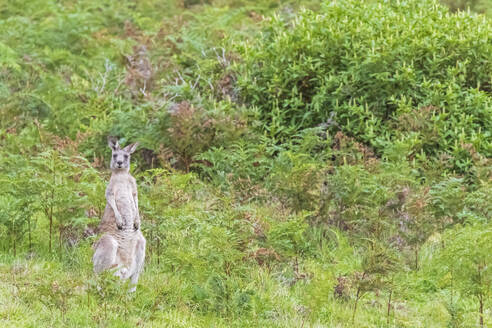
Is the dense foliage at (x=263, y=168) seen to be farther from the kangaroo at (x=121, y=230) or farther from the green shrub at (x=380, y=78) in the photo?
the kangaroo at (x=121, y=230)

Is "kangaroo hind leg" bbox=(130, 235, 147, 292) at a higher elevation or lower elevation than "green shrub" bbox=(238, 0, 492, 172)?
lower

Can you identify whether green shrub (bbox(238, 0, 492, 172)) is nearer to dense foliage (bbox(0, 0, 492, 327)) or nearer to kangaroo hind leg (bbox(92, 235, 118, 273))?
dense foliage (bbox(0, 0, 492, 327))


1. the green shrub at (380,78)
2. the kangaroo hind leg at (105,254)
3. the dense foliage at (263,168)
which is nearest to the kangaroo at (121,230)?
the kangaroo hind leg at (105,254)

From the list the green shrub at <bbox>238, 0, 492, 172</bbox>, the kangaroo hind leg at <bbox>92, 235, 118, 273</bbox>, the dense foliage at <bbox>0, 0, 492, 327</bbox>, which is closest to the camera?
the kangaroo hind leg at <bbox>92, 235, 118, 273</bbox>

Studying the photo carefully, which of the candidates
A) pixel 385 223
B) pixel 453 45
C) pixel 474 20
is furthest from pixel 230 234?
pixel 474 20

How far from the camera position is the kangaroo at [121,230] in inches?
249

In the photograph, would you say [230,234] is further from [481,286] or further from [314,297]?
[481,286]

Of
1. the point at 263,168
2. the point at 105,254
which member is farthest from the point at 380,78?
the point at 105,254

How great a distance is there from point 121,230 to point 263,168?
3577 mm

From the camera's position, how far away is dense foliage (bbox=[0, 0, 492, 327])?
6418 mm

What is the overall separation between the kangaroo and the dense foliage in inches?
9.8

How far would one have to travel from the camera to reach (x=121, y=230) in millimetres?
6492

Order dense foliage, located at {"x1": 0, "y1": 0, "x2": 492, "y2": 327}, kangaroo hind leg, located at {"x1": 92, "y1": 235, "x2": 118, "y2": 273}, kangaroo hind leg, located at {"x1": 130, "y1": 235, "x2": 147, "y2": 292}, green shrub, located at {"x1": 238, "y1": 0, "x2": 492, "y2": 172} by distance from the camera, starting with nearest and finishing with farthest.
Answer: kangaroo hind leg, located at {"x1": 92, "y1": 235, "x2": 118, "y2": 273} < dense foliage, located at {"x1": 0, "y1": 0, "x2": 492, "y2": 327} < kangaroo hind leg, located at {"x1": 130, "y1": 235, "x2": 147, "y2": 292} < green shrub, located at {"x1": 238, "y1": 0, "x2": 492, "y2": 172}

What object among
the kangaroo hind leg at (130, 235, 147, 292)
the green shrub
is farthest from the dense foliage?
the kangaroo hind leg at (130, 235, 147, 292)
